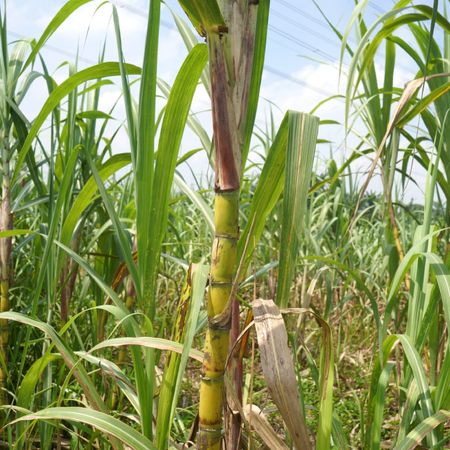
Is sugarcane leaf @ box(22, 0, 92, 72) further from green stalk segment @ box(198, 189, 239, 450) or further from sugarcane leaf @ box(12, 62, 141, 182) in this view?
green stalk segment @ box(198, 189, 239, 450)

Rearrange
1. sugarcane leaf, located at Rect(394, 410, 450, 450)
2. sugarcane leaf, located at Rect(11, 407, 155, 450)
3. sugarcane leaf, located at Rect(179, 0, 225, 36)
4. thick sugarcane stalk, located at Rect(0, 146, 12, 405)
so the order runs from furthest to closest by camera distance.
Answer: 1. thick sugarcane stalk, located at Rect(0, 146, 12, 405)
2. sugarcane leaf, located at Rect(394, 410, 450, 450)
3. sugarcane leaf, located at Rect(11, 407, 155, 450)
4. sugarcane leaf, located at Rect(179, 0, 225, 36)

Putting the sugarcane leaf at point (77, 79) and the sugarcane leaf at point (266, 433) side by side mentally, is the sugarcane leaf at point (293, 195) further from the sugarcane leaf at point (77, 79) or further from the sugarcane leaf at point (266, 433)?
the sugarcane leaf at point (77, 79)

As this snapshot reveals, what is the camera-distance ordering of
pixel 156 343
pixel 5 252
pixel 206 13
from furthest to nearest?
1. pixel 5 252
2. pixel 156 343
3. pixel 206 13

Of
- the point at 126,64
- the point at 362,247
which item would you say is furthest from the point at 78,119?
the point at 362,247

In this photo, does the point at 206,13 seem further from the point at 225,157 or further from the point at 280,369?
the point at 280,369

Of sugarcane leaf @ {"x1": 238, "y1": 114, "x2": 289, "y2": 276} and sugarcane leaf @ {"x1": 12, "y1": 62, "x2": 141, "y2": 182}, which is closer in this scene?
sugarcane leaf @ {"x1": 238, "y1": 114, "x2": 289, "y2": 276}

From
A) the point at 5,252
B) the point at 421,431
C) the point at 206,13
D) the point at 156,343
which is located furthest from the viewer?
the point at 5,252

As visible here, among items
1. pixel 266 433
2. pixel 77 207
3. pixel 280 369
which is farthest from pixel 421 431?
pixel 77 207

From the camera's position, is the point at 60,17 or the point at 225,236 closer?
the point at 225,236

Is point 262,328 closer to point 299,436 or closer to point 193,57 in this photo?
point 299,436

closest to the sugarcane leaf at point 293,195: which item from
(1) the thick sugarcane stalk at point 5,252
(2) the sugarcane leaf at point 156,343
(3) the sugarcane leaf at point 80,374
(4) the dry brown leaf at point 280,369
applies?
(4) the dry brown leaf at point 280,369

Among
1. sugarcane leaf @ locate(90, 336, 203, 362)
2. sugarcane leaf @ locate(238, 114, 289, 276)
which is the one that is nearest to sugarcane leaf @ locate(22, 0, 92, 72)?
sugarcane leaf @ locate(238, 114, 289, 276)

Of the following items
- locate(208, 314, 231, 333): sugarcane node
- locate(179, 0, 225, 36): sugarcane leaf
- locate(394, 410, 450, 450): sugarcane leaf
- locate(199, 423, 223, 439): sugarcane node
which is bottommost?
locate(394, 410, 450, 450): sugarcane leaf

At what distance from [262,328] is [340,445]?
368 millimetres
